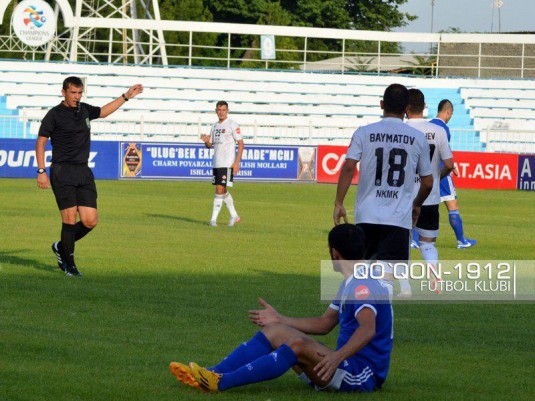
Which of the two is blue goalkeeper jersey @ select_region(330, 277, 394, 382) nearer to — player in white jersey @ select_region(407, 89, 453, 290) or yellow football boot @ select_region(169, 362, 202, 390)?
yellow football boot @ select_region(169, 362, 202, 390)

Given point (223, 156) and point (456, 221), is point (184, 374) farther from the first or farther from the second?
point (223, 156)

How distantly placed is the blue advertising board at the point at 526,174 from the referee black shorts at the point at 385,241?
1033 inches

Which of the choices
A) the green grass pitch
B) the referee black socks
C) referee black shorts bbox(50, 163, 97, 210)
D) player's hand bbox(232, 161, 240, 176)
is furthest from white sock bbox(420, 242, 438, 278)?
player's hand bbox(232, 161, 240, 176)

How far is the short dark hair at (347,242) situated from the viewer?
677 centimetres

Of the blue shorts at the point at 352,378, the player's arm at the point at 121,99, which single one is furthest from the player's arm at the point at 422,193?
the player's arm at the point at 121,99

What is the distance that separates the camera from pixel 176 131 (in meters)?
37.6

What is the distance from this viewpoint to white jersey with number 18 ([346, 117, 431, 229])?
8859mm

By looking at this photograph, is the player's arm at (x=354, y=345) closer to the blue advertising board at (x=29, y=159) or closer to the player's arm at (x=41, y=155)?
the player's arm at (x=41, y=155)

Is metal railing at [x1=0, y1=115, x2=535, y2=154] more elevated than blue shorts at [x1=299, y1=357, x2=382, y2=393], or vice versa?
metal railing at [x1=0, y1=115, x2=535, y2=154]

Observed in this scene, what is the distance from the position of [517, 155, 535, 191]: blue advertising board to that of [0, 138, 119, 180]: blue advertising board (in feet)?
39.3

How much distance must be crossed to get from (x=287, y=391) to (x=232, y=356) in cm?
51

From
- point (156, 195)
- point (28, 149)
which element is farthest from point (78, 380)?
point (28, 149)

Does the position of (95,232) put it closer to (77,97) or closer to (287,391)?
(77,97)

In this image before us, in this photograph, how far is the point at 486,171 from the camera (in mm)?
35125
